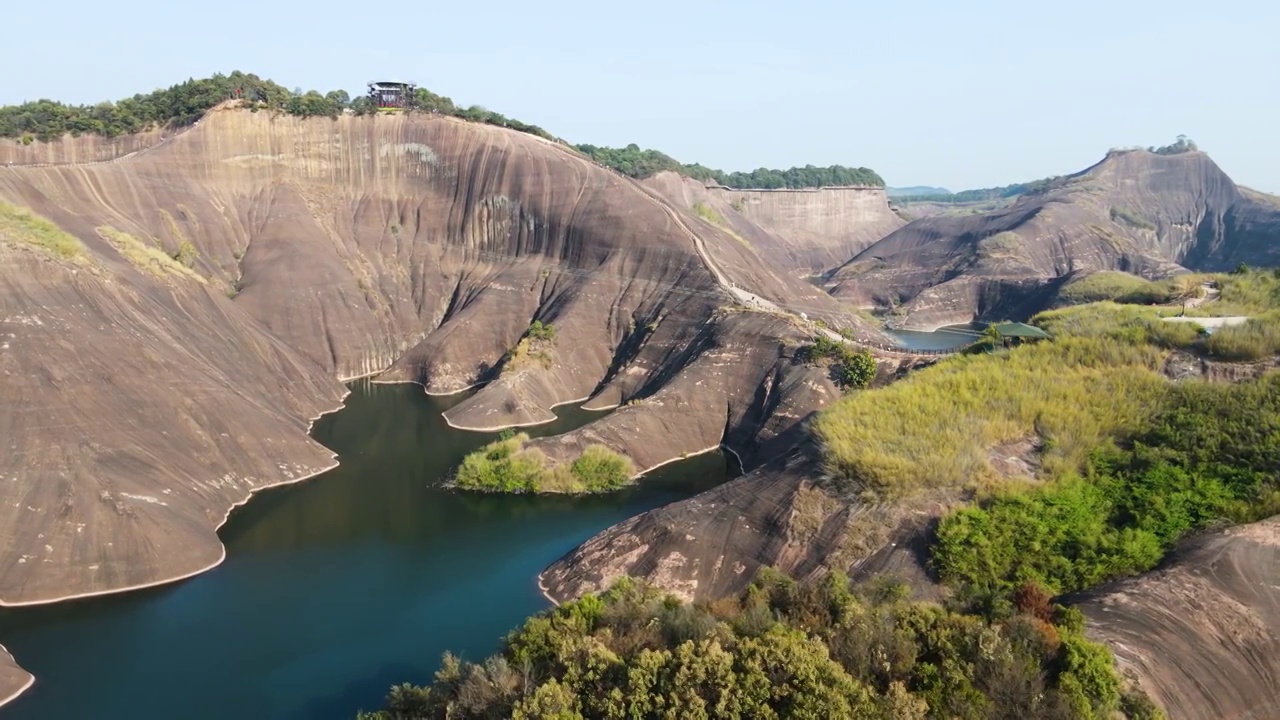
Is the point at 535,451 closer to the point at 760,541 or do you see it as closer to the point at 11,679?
the point at 760,541

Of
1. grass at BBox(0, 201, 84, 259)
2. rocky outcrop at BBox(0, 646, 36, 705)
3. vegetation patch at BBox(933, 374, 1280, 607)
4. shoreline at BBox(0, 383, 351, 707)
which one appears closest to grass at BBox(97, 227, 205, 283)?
grass at BBox(0, 201, 84, 259)

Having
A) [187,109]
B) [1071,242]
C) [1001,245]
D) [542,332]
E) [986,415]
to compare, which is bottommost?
[542,332]

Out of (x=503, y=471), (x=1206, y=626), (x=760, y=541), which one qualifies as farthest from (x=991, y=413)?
(x=503, y=471)

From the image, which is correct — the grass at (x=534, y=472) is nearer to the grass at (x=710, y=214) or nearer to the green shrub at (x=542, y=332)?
the green shrub at (x=542, y=332)

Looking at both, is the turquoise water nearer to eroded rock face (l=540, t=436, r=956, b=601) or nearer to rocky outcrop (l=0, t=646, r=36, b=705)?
eroded rock face (l=540, t=436, r=956, b=601)

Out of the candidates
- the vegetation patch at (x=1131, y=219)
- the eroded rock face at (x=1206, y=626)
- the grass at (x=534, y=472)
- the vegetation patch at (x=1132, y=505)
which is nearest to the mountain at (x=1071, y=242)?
the vegetation patch at (x=1131, y=219)

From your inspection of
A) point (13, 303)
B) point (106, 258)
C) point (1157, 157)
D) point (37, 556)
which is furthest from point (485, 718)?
point (1157, 157)

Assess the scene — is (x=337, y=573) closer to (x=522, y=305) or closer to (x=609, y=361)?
(x=609, y=361)
